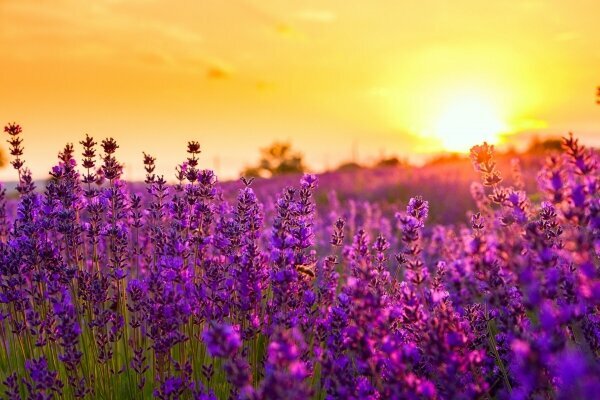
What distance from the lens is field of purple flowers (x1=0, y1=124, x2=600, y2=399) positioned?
2510 millimetres

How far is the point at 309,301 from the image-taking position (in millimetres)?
3760

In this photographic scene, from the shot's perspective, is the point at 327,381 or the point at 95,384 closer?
the point at 327,381

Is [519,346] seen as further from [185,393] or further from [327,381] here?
[185,393]

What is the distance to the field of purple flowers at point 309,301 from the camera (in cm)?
251

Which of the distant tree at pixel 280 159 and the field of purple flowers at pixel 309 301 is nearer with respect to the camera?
the field of purple flowers at pixel 309 301

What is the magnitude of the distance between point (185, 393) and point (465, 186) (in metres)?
15.0

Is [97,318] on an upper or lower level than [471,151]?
lower

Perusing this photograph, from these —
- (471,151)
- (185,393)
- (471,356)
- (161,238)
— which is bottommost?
(185,393)

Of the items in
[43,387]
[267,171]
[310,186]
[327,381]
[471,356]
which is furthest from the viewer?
[267,171]

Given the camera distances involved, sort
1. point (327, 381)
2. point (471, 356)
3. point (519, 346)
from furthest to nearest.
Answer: point (327, 381), point (471, 356), point (519, 346)

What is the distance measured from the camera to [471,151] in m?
3.78

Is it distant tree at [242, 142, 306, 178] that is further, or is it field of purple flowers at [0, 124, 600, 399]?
distant tree at [242, 142, 306, 178]

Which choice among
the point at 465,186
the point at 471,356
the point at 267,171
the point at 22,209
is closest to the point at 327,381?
the point at 471,356

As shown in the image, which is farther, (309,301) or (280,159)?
(280,159)
